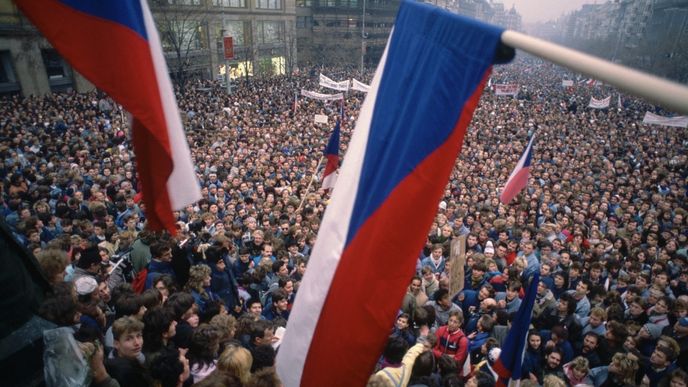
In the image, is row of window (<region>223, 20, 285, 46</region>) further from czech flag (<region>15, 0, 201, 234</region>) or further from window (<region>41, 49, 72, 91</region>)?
czech flag (<region>15, 0, 201, 234</region>)

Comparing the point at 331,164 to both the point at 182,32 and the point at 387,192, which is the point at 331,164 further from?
the point at 182,32

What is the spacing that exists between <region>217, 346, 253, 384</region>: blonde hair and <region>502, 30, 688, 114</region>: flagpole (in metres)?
2.91

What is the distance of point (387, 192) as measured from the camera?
2074 mm

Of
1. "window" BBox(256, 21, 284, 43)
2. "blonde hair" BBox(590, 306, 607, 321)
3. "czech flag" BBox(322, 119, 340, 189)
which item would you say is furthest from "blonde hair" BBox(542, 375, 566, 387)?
"window" BBox(256, 21, 284, 43)

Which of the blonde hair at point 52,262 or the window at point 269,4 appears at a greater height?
the window at point 269,4

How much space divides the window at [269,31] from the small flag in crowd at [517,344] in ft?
175

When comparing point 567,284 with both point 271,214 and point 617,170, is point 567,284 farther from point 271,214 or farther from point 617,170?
point 617,170

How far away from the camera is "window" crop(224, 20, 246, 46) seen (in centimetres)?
4725

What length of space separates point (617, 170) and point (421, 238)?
57.6ft

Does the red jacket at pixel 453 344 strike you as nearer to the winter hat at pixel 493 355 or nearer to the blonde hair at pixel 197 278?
the winter hat at pixel 493 355

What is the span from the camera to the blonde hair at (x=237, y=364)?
3195 mm

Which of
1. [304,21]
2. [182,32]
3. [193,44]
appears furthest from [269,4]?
[182,32]

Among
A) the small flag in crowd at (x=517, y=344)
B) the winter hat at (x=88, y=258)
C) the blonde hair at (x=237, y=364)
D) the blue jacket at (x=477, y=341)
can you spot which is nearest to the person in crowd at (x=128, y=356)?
the blonde hair at (x=237, y=364)

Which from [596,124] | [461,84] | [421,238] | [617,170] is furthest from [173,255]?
[596,124]
